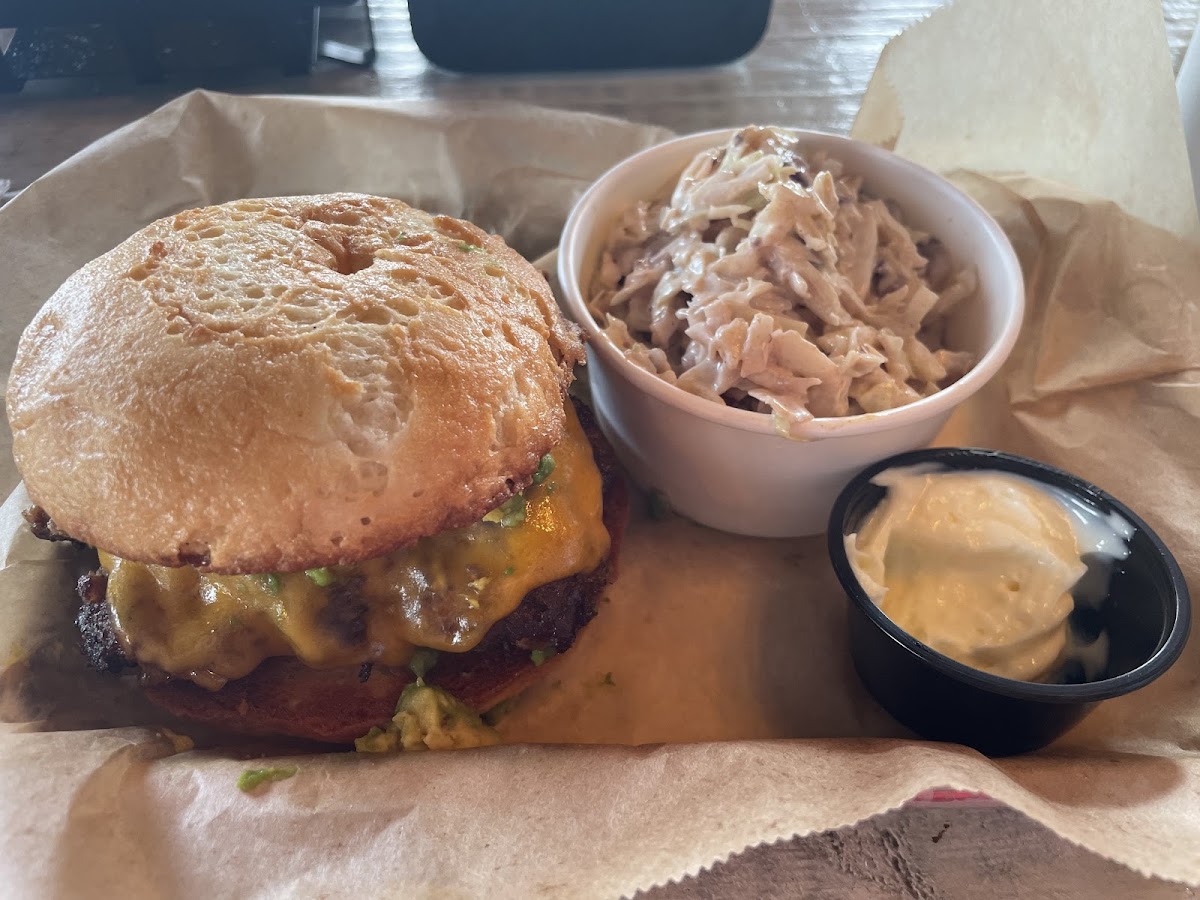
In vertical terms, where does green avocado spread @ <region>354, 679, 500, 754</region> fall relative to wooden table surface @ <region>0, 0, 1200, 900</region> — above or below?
below

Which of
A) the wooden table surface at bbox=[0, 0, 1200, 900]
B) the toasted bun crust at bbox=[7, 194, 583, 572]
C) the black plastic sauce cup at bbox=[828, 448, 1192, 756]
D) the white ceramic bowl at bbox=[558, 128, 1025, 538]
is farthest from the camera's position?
the wooden table surface at bbox=[0, 0, 1200, 900]

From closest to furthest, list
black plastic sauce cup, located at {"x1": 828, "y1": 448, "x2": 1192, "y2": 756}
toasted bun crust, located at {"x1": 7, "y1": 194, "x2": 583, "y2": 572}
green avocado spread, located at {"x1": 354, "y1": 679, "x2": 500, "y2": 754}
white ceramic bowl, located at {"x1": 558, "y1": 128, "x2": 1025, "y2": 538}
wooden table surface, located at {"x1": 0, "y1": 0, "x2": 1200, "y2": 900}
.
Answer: toasted bun crust, located at {"x1": 7, "y1": 194, "x2": 583, "y2": 572}, black plastic sauce cup, located at {"x1": 828, "y1": 448, "x2": 1192, "y2": 756}, green avocado spread, located at {"x1": 354, "y1": 679, "x2": 500, "y2": 754}, white ceramic bowl, located at {"x1": 558, "y1": 128, "x2": 1025, "y2": 538}, wooden table surface, located at {"x1": 0, "y1": 0, "x2": 1200, "y2": 900}

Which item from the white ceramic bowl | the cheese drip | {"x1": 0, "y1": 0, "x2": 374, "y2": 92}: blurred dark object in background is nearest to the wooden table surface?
{"x1": 0, "y1": 0, "x2": 374, "y2": 92}: blurred dark object in background

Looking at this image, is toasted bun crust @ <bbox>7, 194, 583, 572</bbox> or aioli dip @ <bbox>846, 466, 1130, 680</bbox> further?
aioli dip @ <bbox>846, 466, 1130, 680</bbox>

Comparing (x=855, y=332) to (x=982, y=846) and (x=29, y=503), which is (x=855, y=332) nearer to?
(x=982, y=846)

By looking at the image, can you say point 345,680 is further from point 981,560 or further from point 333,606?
point 981,560

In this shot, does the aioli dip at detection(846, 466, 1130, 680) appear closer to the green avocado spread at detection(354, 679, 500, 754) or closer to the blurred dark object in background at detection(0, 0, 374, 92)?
the green avocado spread at detection(354, 679, 500, 754)

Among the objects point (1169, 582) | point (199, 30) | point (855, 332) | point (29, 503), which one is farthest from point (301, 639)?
point (199, 30)
